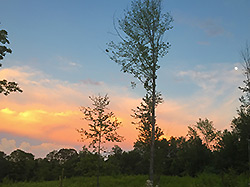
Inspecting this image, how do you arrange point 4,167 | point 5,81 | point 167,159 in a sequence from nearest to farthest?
point 5,81
point 167,159
point 4,167

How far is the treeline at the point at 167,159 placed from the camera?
23.1 m

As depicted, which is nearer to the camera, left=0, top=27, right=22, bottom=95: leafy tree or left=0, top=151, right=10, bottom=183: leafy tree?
left=0, top=27, right=22, bottom=95: leafy tree

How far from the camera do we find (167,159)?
146 ft

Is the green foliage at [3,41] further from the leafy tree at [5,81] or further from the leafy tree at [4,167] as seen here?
the leafy tree at [4,167]

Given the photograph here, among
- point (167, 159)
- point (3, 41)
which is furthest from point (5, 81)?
point (167, 159)

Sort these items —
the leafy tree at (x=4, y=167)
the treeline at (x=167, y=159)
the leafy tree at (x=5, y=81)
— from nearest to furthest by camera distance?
the leafy tree at (x=5, y=81)
the treeline at (x=167, y=159)
the leafy tree at (x=4, y=167)

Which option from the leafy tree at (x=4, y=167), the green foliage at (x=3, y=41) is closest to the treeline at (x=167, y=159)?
the leafy tree at (x=4, y=167)

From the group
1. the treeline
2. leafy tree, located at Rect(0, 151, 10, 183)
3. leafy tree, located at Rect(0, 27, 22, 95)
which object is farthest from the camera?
leafy tree, located at Rect(0, 151, 10, 183)

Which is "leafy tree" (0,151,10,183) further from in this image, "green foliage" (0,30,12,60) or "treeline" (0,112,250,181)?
"green foliage" (0,30,12,60)

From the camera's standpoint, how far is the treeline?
23.1 m

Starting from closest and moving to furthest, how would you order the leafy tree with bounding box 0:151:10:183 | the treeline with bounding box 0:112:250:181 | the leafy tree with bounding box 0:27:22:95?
the leafy tree with bounding box 0:27:22:95 → the treeline with bounding box 0:112:250:181 → the leafy tree with bounding box 0:151:10:183

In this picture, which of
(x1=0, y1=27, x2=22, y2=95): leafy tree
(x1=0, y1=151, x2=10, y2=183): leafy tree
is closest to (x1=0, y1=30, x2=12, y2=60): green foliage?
(x1=0, y1=27, x2=22, y2=95): leafy tree

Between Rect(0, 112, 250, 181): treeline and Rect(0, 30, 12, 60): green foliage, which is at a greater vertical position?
Rect(0, 30, 12, 60): green foliage

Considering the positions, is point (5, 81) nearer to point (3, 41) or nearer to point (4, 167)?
point (3, 41)
